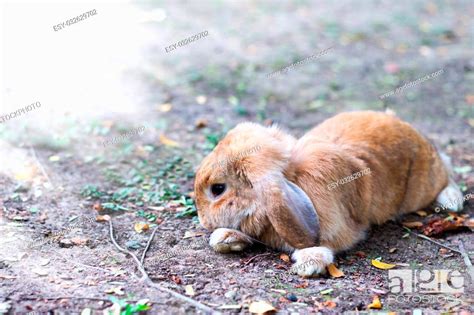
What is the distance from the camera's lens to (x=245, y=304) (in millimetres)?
4270

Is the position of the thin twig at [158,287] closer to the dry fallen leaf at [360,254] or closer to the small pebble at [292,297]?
the small pebble at [292,297]

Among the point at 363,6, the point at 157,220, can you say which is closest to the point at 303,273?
the point at 157,220

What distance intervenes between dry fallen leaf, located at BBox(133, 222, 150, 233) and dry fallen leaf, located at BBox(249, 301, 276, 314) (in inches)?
59.5

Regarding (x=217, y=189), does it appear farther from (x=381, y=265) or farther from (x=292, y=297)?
(x=381, y=265)

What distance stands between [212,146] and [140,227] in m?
1.94

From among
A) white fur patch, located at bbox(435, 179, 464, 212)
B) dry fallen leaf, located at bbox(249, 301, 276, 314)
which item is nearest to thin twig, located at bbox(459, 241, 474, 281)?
white fur patch, located at bbox(435, 179, 464, 212)

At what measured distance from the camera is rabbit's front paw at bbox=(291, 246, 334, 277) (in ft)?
15.4

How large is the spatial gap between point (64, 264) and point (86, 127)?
2.96m

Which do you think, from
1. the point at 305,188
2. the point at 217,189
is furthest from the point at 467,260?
the point at 217,189

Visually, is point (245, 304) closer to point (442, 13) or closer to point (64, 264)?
point (64, 264)

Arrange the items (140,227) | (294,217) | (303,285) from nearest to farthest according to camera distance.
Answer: (303,285)
(294,217)
(140,227)

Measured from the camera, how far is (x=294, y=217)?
4.72 m

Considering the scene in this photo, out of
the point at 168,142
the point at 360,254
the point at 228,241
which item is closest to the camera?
the point at 228,241

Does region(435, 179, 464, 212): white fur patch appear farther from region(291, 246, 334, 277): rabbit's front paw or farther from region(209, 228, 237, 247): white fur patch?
region(209, 228, 237, 247): white fur patch
